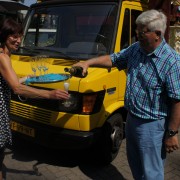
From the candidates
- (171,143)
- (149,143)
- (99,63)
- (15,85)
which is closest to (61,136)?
(99,63)

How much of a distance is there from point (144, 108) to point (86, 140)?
3.97 feet

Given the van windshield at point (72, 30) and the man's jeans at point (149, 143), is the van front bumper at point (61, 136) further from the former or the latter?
the van windshield at point (72, 30)

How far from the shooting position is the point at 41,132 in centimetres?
374

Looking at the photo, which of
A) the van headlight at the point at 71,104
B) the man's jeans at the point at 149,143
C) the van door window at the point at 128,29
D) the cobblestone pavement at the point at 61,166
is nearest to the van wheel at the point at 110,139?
the cobblestone pavement at the point at 61,166

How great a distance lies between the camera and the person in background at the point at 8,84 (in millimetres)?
2628

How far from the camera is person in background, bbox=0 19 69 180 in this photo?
2.63m

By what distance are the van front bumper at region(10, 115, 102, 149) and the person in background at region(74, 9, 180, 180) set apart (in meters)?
0.89

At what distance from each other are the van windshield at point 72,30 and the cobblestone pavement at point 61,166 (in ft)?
4.81

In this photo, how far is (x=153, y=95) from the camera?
98.7 inches

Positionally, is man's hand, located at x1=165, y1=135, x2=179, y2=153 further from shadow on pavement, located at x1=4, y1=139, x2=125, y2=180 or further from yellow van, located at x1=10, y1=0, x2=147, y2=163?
shadow on pavement, located at x1=4, y1=139, x2=125, y2=180

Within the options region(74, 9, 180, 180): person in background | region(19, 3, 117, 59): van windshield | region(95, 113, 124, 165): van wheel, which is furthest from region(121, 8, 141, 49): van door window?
region(74, 9, 180, 180): person in background

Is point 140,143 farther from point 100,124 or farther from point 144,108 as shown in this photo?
point 100,124

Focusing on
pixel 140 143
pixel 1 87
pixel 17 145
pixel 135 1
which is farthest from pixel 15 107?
pixel 135 1

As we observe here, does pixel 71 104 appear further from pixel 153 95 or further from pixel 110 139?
pixel 153 95
